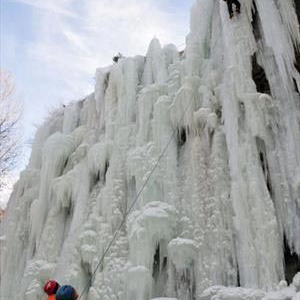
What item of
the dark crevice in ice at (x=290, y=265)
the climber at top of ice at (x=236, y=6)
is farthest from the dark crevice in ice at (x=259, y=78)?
the dark crevice in ice at (x=290, y=265)

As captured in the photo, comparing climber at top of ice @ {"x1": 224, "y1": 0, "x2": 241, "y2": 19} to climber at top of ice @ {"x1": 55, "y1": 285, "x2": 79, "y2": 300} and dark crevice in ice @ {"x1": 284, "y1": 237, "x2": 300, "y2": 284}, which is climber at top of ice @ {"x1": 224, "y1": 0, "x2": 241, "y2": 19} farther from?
climber at top of ice @ {"x1": 55, "y1": 285, "x2": 79, "y2": 300}

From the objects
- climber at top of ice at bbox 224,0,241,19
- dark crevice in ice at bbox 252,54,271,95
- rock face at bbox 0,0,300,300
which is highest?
climber at top of ice at bbox 224,0,241,19

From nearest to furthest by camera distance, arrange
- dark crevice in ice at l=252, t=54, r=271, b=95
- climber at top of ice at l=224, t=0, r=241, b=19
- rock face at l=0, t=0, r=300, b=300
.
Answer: rock face at l=0, t=0, r=300, b=300, dark crevice in ice at l=252, t=54, r=271, b=95, climber at top of ice at l=224, t=0, r=241, b=19

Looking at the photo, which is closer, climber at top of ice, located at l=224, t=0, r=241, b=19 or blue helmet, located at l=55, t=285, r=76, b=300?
blue helmet, located at l=55, t=285, r=76, b=300

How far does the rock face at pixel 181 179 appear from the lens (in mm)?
Result: 4898

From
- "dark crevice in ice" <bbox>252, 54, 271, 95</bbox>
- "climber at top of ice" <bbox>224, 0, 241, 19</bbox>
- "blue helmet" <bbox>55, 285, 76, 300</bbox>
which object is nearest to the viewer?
"blue helmet" <bbox>55, 285, 76, 300</bbox>

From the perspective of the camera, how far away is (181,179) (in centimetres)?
569

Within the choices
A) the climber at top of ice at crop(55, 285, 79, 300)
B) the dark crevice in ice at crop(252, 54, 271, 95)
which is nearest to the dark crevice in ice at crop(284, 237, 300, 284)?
the dark crevice in ice at crop(252, 54, 271, 95)

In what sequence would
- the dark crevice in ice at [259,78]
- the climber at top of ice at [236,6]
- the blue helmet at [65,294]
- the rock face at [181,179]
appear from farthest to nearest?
the climber at top of ice at [236,6] < the dark crevice in ice at [259,78] < the rock face at [181,179] < the blue helmet at [65,294]

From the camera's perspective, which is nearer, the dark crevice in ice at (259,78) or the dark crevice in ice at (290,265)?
the dark crevice in ice at (290,265)

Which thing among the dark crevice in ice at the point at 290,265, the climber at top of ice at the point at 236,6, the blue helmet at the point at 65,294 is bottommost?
the blue helmet at the point at 65,294

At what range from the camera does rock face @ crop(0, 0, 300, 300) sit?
4898mm

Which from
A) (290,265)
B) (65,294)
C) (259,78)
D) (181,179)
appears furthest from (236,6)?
(65,294)

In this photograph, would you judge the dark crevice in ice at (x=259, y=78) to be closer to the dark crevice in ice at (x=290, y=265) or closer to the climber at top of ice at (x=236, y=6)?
the climber at top of ice at (x=236, y=6)
